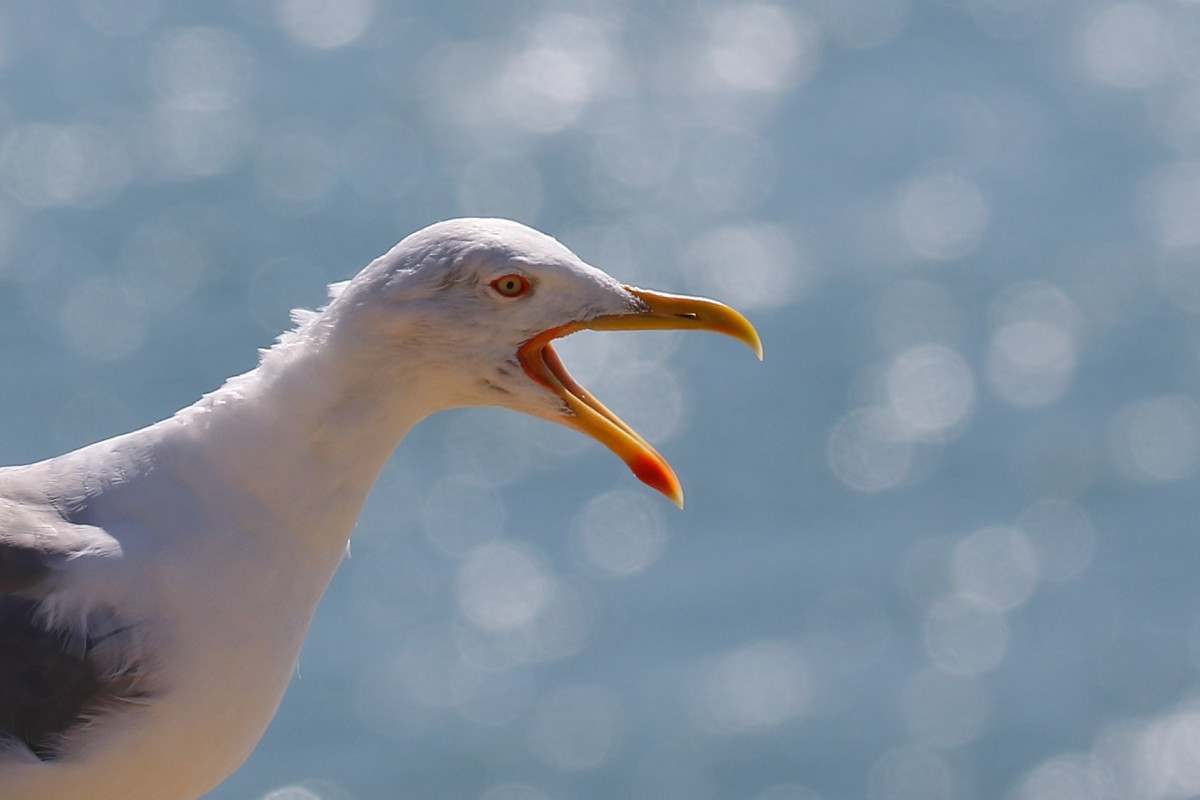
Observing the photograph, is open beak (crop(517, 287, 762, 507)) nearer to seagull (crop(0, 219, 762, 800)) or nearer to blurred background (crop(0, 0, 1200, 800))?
seagull (crop(0, 219, 762, 800))

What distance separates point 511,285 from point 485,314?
3.0 inches

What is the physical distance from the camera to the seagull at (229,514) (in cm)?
345

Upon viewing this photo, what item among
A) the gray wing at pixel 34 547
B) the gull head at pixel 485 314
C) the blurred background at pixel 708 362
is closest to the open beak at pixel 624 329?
the gull head at pixel 485 314

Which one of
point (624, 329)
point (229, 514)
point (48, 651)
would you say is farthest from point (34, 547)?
point (624, 329)

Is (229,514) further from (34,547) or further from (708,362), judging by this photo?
(708,362)

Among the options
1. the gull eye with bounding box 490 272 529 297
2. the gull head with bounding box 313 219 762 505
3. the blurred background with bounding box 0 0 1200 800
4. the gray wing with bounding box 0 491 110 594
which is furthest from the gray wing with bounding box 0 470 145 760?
the blurred background with bounding box 0 0 1200 800

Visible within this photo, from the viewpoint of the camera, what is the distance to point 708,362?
15.7m

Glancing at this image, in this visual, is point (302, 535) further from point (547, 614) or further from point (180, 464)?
point (547, 614)

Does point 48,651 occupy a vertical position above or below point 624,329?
below

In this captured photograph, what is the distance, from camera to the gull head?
135 inches

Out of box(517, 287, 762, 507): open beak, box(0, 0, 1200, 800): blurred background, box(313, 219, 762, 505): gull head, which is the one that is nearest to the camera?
box(313, 219, 762, 505): gull head

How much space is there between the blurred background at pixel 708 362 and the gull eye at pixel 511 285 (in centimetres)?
1055

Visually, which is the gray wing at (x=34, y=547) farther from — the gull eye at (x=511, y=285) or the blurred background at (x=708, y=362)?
the blurred background at (x=708, y=362)

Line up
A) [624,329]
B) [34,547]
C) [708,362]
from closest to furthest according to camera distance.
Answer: [34,547] < [624,329] < [708,362]
